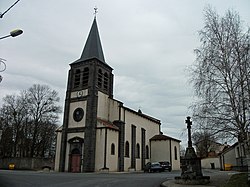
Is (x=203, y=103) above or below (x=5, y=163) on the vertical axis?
above

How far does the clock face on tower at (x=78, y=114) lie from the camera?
3466 cm

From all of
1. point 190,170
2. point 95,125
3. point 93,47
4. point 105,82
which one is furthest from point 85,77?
point 190,170

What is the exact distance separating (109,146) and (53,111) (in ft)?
59.1

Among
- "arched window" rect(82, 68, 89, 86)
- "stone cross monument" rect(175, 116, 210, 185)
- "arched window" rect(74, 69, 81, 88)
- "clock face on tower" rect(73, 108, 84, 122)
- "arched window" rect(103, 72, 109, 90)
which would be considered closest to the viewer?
"stone cross monument" rect(175, 116, 210, 185)

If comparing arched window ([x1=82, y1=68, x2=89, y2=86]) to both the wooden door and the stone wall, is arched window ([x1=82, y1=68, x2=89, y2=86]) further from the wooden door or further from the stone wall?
the stone wall

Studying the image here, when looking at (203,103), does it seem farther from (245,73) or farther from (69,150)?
(69,150)

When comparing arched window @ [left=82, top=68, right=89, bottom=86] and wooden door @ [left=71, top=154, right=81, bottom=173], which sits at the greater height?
arched window @ [left=82, top=68, right=89, bottom=86]

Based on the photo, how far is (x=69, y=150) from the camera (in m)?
33.9

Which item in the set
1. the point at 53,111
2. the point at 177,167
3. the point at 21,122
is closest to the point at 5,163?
the point at 21,122

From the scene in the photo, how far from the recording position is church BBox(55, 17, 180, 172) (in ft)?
105

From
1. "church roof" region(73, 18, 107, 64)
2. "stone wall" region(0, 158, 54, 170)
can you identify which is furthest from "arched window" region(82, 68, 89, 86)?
"stone wall" region(0, 158, 54, 170)

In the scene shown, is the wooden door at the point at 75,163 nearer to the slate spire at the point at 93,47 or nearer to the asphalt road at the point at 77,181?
the asphalt road at the point at 77,181

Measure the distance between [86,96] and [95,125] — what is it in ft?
14.7

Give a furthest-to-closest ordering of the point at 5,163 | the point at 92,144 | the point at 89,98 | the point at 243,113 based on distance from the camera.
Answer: the point at 5,163 < the point at 89,98 < the point at 92,144 < the point at 243,113
